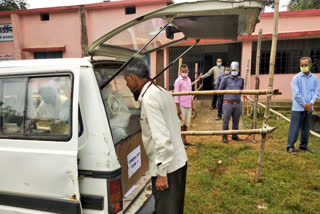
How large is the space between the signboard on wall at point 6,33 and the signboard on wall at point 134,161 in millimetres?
14036

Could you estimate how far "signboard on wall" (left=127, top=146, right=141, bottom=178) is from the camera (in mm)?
2193

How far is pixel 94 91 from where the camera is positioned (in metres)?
1.65

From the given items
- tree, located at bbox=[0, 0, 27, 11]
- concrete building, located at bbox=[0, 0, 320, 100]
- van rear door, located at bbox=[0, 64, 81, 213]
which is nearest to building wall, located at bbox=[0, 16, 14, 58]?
concrete building, located at bbox=[0, 0, 320, 100]

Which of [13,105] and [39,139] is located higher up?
Result: [13,105]

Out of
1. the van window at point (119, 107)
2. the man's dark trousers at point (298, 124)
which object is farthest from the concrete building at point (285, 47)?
the van window at point (119, 107)

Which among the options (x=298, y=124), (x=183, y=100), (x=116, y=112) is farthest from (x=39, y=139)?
(x=298, y=124)

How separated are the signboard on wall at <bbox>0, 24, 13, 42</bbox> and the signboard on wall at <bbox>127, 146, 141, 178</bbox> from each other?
14.0m

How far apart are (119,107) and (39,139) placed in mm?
847

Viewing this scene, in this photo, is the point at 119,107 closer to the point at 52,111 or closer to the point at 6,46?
the point at 52,111

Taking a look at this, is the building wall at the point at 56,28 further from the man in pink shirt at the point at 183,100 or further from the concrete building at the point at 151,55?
the man in pink shirt at the point at 183,100

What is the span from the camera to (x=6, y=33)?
13086 millimetres

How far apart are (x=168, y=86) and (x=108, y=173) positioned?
379 inches

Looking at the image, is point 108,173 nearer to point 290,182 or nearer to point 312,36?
point 290,182

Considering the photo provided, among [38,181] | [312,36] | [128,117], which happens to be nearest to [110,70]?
[128,117]
